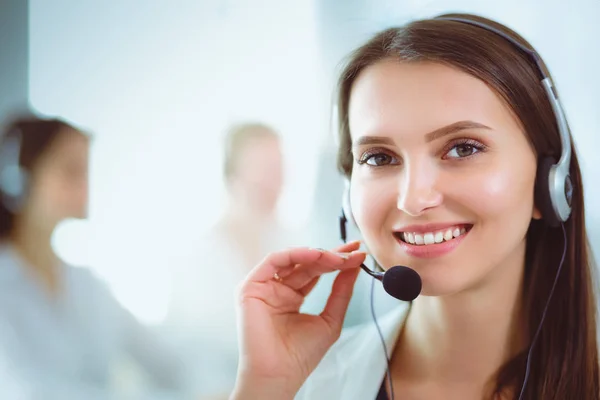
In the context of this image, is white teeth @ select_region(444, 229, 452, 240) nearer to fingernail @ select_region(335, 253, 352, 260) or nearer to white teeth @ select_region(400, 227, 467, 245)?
white teeth @ select_region(400, 227, 467, 245)

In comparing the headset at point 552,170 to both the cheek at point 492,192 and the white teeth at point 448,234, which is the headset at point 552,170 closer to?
the cheek at point 492,192

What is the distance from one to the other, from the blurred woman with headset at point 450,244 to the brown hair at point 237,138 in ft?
0.98

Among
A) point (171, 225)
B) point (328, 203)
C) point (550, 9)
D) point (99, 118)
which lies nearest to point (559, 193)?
point (550, 9)

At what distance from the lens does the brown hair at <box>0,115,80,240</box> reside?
1178 mm

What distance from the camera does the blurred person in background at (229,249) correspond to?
1.27 metres

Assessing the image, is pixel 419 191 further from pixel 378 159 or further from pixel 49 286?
pixel 49 286

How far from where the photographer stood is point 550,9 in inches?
→ 41.8

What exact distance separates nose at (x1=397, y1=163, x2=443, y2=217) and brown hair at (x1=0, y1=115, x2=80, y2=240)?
0.79m

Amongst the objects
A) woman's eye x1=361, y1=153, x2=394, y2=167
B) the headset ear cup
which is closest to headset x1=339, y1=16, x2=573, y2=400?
the headset ear cup

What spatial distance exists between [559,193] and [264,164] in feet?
2.21

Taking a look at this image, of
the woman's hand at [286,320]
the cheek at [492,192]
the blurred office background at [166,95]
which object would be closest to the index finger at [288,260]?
the woman's hand at [286,320]

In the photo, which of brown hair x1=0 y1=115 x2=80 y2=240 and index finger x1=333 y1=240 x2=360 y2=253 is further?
brown hair x1=0 y1=115 x2=80 y2=240

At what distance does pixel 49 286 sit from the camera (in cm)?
119

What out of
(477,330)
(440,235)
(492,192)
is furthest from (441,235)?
(477,330)
